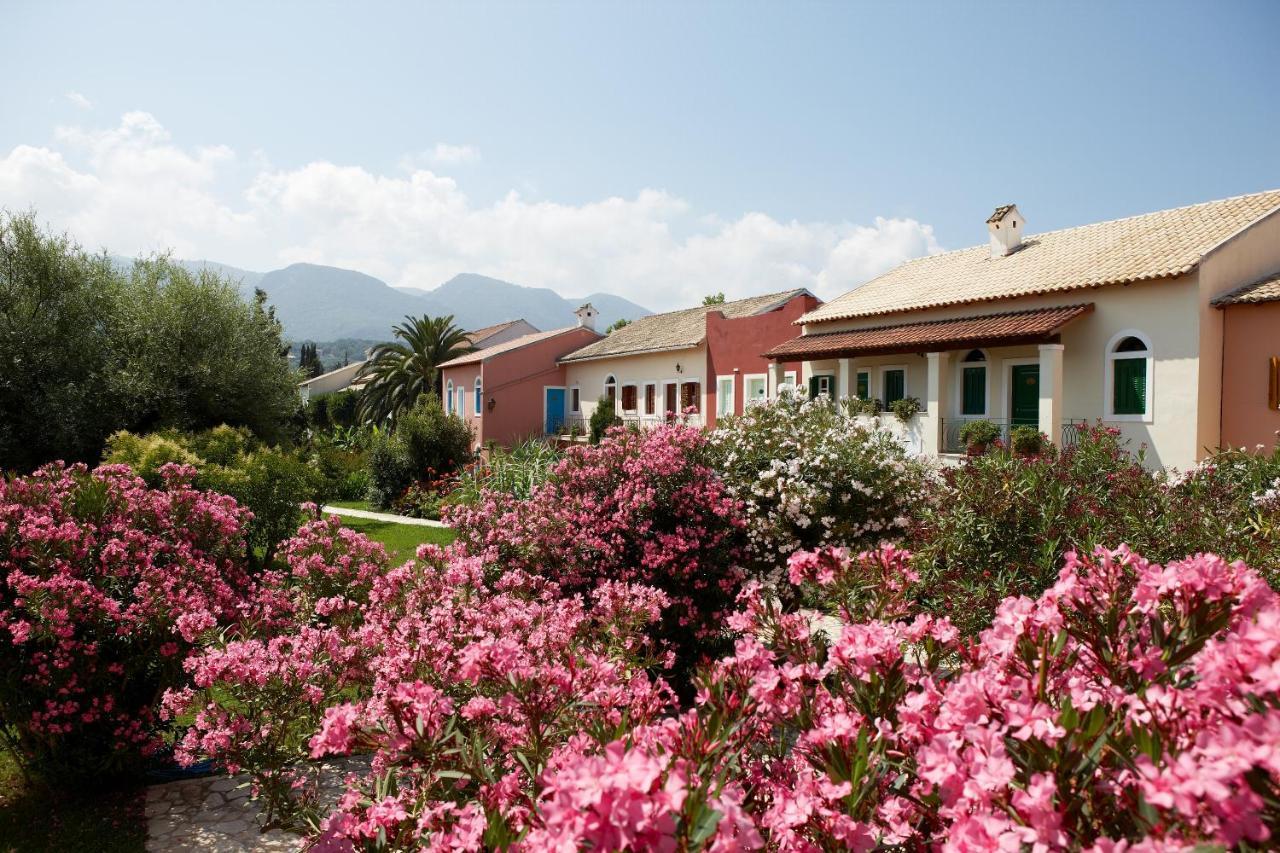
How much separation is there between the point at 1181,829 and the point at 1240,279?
1818 centimetres

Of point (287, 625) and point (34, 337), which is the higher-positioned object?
point (34, 337)

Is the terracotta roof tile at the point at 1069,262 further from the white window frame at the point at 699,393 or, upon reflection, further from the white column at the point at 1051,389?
the white window frame at the point at 699,393

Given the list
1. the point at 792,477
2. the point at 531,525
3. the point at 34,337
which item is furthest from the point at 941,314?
the point at 34,337

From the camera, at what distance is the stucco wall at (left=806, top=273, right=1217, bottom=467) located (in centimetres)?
1440

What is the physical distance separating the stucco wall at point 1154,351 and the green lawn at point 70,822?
665 inches

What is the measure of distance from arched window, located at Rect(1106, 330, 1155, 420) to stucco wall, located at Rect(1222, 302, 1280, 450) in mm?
1300

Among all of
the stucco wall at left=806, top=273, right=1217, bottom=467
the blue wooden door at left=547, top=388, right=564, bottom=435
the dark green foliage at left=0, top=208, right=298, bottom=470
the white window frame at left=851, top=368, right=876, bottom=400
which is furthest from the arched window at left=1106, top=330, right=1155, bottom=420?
the blue wooden door at left=547, top=388, right=564, bottom=435

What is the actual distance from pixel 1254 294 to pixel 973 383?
235 inches

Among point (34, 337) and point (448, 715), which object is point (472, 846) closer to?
point (448, 715)

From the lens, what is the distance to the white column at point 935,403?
17.9m

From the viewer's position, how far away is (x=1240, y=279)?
15.0 meters

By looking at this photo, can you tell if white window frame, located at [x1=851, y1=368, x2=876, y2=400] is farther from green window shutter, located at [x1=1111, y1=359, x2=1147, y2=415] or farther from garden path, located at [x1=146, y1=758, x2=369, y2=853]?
garden path, located at [x1=146, y1=758, x2=369, y2=853]

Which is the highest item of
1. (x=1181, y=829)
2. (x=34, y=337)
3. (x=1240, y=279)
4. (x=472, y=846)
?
(x=1240, y=279)

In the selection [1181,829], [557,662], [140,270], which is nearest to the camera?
[1181,829]
